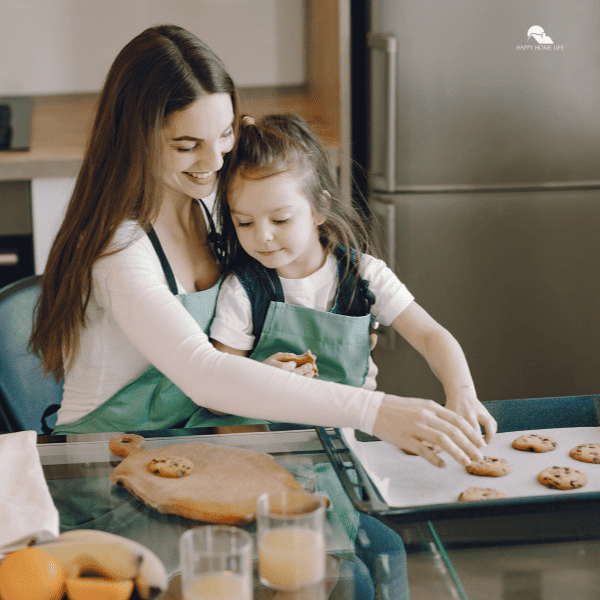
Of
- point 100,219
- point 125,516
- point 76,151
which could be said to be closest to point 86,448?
point 125,516

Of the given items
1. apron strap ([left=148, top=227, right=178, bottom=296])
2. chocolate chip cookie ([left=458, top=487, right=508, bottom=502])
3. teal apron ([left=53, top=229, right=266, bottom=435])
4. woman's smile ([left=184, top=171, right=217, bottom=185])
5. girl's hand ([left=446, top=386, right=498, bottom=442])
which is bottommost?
teal apron ([left=53, top=229, right=266, bottom=435])

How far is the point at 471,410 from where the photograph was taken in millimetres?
1043

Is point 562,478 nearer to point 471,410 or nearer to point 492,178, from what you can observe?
point 471,410

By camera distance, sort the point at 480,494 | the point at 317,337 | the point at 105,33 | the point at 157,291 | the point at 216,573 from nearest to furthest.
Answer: the point at 216,573 → the point at 480,494 → the point at 157,291 → the point at 317,337 → the point at 105,33

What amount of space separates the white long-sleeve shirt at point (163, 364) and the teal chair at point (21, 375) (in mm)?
48

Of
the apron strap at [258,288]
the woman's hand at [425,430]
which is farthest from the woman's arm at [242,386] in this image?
the apron strap at [258,288]

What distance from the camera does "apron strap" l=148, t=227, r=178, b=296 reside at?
1230mm

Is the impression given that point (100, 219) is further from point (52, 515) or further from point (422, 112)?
point (422, 112)

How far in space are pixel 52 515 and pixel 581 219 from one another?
1.98 metres

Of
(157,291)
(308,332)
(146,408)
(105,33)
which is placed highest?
(105,33)

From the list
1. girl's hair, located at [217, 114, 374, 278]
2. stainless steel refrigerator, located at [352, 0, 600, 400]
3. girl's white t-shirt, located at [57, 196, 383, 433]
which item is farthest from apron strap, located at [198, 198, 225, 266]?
stainless steel refrigerator, located at [352, 0, 600, 400]

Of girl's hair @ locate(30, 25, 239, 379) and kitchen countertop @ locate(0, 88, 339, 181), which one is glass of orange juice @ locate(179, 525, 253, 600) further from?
kitchen countertop @ locate(0, 88, 339, 181)

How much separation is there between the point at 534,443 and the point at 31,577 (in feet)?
2.14

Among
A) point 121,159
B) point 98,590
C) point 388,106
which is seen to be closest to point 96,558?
point 98,590
